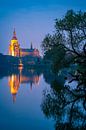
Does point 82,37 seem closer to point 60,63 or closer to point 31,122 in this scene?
point 60,63

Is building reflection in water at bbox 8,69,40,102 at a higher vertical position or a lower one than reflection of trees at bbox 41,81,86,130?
lower

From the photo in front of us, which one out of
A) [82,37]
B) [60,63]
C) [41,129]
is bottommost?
[41,129]

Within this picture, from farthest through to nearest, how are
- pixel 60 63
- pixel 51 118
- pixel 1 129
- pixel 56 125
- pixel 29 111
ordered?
pixel 60 63 → pixel 29 111 → pixel 51 118 → pixel 56 125 → pixel 1 129

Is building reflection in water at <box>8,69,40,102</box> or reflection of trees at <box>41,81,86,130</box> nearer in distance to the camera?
reflection of trees at <box>41,81,86,130</box>

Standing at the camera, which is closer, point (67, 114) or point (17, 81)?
point (67, 114)

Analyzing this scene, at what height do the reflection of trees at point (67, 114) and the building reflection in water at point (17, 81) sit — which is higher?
the reflection of trees at point (67, 114)

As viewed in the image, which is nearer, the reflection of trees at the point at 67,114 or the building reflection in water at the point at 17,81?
the reflection of trees at the point at 67,114

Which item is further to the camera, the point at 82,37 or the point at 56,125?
the point at 82,37

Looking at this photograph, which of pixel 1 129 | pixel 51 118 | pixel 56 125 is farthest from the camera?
pixel 51 118

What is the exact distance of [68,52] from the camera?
40.8m

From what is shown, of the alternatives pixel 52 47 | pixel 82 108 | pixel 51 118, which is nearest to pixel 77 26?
pixel 52 47

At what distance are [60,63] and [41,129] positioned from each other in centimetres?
2647

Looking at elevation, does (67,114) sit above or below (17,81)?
above

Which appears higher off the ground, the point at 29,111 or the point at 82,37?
the point at 82,37
